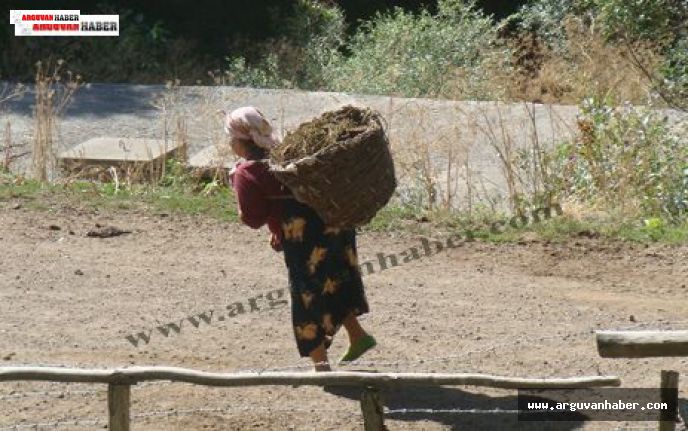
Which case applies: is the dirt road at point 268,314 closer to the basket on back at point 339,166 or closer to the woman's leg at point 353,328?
the woman's leg at point 353,328

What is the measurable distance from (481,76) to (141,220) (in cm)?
532

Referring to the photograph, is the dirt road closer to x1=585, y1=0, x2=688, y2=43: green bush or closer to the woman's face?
the woman's face

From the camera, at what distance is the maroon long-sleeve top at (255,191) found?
6.20m

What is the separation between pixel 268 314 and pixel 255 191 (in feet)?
5.60

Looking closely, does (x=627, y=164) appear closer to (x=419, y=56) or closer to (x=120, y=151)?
(x=120, y=151)

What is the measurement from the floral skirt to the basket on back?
0.14 metres

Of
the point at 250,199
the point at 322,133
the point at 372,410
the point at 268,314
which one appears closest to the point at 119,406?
the point at 372,410

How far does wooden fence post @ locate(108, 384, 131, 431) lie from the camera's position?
518 centimetres

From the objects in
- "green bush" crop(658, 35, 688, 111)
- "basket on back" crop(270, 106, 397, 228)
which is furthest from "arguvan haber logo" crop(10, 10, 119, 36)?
"basket on back" crop(270, 106, 397, 228)

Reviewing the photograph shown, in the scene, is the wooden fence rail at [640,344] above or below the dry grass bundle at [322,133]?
below

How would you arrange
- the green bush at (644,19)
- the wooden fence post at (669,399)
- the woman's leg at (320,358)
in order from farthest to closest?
the green bush at (644,19) < the woman's leg at (320,358) < the wooden fence post at (669,399)

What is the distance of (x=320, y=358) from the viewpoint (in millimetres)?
6320

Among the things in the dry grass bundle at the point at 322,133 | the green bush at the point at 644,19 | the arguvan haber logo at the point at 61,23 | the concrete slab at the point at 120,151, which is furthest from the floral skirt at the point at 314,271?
the arguvan haber logo at the point at 61,23

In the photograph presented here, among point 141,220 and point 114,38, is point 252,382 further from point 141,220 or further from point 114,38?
point 114,38
